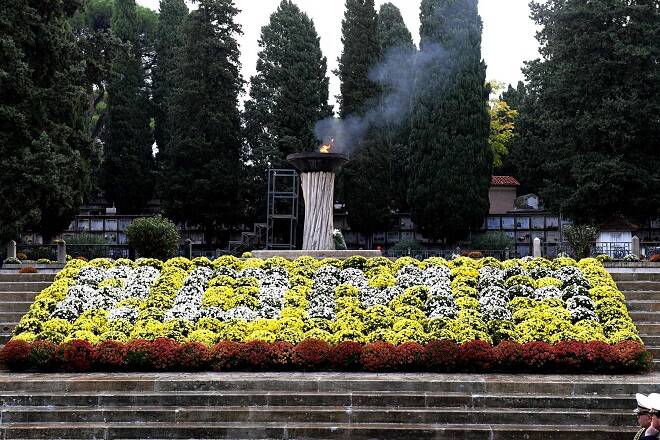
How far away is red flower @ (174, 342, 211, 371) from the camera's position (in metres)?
11.7

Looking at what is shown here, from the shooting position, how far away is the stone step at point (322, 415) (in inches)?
399

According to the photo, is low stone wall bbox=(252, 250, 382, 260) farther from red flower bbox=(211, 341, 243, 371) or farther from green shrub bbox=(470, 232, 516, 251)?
green shrub bbox=(470, 232, 516, 251)

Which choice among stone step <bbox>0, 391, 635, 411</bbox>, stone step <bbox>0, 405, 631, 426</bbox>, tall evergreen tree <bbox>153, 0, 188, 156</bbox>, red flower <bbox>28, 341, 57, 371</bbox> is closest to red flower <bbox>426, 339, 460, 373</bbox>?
stone step <bbox>0, 391, 635, 411</bbox>

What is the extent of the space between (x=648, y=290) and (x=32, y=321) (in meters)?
11.0

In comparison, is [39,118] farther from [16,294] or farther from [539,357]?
[539,357]

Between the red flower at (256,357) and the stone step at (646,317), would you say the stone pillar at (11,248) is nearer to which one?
the red flower at (256,357)

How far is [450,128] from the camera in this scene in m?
34.1

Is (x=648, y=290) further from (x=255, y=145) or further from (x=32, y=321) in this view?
(x=255, y=145)

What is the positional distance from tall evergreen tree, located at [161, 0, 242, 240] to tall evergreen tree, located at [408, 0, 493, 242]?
8275mm

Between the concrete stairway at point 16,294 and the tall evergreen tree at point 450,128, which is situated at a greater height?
the tall evergreen tree at point 450,128

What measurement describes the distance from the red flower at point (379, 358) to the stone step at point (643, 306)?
4.90 m

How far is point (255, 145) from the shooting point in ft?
124

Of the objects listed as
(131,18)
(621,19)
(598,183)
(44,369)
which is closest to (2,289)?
(44,369)

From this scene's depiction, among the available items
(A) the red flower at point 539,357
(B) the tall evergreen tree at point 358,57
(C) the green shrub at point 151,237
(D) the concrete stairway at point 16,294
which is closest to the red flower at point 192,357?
(D) the concrete stairway at point 16,294
